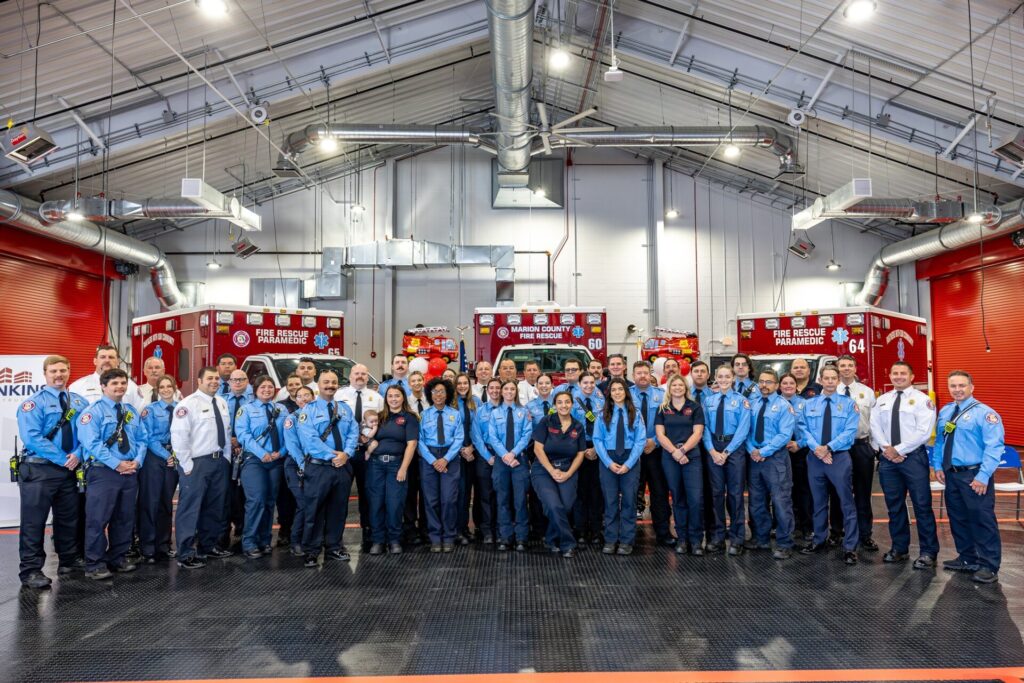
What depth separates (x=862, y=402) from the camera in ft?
21.3

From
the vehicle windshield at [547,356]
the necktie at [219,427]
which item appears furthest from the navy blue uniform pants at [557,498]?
the vehicle windshield at [547,356]

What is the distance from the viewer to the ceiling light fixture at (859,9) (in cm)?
863

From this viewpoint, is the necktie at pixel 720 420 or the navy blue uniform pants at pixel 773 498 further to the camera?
the necktie at pixel 720 420

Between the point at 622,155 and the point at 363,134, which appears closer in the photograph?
the point at 363,134

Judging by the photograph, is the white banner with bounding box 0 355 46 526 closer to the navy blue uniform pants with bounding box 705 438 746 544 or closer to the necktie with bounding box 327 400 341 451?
the necktie with bounding box 327 400 341 451

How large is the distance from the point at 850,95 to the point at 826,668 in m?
10.8

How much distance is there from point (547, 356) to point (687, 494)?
4434 millimetres

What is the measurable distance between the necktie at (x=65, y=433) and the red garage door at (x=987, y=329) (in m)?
17.4

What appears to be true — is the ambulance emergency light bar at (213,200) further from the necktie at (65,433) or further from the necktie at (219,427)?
the necktie at (219,427)

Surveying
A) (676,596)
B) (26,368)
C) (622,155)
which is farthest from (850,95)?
(26,368)

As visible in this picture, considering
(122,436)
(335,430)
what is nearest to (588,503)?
(335,430)

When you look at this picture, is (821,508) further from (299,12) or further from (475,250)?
(475,250)

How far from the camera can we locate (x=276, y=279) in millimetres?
17359

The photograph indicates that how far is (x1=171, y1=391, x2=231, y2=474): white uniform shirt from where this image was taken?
18.8ft
